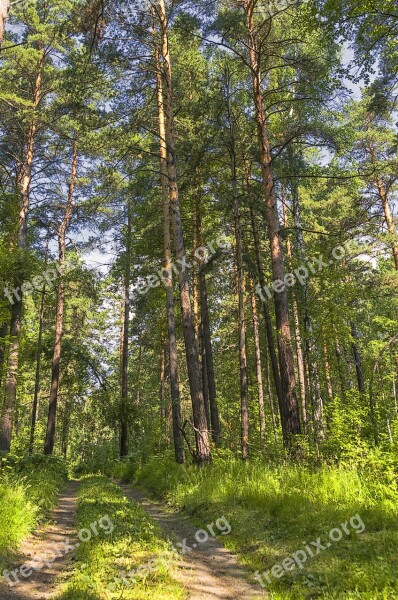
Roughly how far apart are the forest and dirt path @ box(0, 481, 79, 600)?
0.13 feet

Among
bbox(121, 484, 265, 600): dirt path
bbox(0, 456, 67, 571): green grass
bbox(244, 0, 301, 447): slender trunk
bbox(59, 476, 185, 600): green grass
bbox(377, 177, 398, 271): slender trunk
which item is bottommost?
bbox(121, 484, 265, 600): dirt path

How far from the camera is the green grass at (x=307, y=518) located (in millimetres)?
3939

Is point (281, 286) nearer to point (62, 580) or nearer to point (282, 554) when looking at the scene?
point (282, 554)

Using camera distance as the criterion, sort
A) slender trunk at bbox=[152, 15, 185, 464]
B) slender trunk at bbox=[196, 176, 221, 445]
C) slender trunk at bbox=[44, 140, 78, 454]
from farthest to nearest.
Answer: slender trunk at bbox=[44, 140, 78, 454]
slender trunk at bbox=[196, 176, 221, 445]
slender trunk at bbox=[152, 15, 185, 464]

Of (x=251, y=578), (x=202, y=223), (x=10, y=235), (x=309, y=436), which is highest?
(x=202, y=223)

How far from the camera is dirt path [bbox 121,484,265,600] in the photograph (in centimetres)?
433

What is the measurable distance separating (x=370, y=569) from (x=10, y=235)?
1463 cm

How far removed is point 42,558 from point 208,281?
57.8 ft

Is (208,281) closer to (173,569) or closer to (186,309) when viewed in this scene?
(186,309)

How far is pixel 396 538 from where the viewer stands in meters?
4.36

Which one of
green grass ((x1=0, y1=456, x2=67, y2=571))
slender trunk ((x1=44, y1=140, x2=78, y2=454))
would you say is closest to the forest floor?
green grass ((x1=0, y1=456, x2=67, y2=571))

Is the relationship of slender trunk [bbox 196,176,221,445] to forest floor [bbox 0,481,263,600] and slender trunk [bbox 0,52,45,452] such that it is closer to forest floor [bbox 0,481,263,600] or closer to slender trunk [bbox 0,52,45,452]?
slender trunk [bbox 0,52,45,452]

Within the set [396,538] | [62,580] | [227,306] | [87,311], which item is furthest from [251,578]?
[87,311]

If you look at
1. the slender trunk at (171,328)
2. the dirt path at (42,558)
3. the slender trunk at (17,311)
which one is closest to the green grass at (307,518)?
the dirt path at (42,558)
